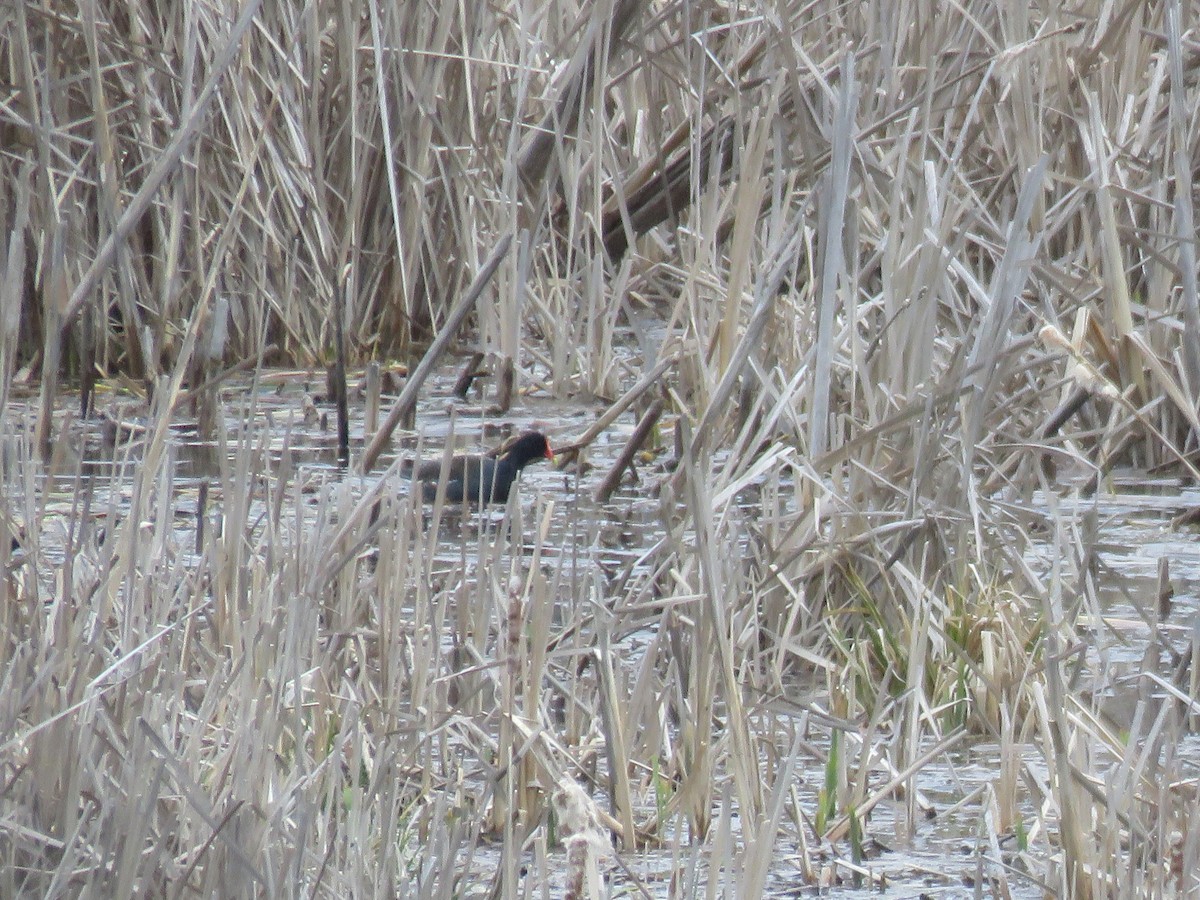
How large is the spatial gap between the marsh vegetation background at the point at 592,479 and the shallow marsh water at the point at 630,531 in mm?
26

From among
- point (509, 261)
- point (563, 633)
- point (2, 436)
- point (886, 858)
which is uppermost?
point (509, 261)

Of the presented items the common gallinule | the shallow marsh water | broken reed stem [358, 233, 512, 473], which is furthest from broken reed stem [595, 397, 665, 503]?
broken reed stem [358, 233, 512, 473]

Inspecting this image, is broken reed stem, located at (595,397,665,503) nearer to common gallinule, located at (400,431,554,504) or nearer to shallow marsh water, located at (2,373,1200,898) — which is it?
shallow marsh water, located at (2,373,1200,898)

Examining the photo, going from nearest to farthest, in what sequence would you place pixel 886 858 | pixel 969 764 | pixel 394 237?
pixel 886 858
pixel 969 764
pixel 394 237

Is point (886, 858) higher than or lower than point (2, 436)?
lower

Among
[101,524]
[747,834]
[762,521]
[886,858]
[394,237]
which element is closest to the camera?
[747,834]

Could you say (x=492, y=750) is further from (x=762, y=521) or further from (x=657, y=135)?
(x=657, y=135)

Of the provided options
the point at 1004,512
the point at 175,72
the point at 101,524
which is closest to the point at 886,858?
the point at 1004,512

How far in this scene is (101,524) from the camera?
4.35 metres

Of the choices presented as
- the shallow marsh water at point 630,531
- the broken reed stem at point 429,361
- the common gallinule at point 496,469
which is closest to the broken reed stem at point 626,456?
the shallow marsh water at point 630,531

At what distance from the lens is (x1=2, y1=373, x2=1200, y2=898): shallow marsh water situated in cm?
278

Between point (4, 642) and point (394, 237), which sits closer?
point (4, 642)

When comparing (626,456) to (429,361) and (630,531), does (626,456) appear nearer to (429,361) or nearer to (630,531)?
(630,531)

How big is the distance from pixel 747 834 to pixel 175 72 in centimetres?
411
